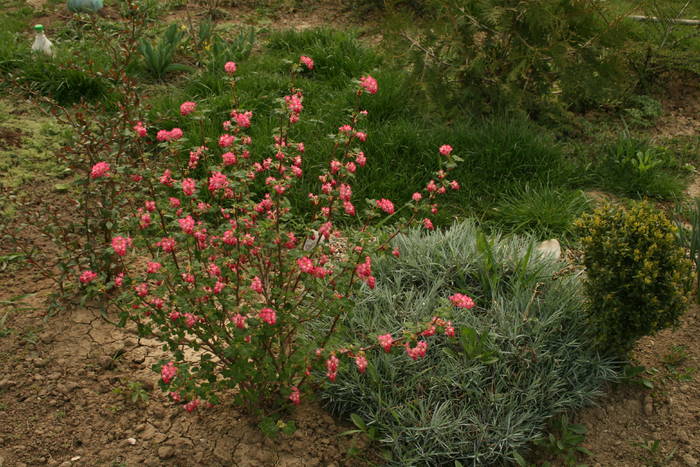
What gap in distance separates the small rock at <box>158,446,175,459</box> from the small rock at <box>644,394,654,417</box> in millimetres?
2073

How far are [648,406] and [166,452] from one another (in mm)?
2111

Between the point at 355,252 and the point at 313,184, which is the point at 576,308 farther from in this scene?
the point at 313,184

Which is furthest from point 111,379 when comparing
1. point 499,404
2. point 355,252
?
point 499,404

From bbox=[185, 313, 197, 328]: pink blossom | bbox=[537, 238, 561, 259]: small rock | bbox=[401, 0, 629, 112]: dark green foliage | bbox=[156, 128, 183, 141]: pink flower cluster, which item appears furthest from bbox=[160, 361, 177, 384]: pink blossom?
bbox=[401, 0, 629, 112]: dark green foliage

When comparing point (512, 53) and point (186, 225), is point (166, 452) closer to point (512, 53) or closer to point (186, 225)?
point (186, 225)

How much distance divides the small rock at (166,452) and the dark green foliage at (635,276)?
1.88 m

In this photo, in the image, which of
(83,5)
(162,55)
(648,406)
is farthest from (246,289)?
(83,5)

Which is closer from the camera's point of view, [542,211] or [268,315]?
[268,315]

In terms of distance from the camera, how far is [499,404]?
2.73m

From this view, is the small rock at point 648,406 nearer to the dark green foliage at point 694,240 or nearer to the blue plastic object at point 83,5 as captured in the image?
the dark green foliage at point 694,240

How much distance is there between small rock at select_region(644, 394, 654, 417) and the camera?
2.91 metres

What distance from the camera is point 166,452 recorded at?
2.56 m

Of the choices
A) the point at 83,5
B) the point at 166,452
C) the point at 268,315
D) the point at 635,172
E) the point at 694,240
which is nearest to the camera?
the point at 268,315

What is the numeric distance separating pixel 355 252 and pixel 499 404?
932 millimetres
